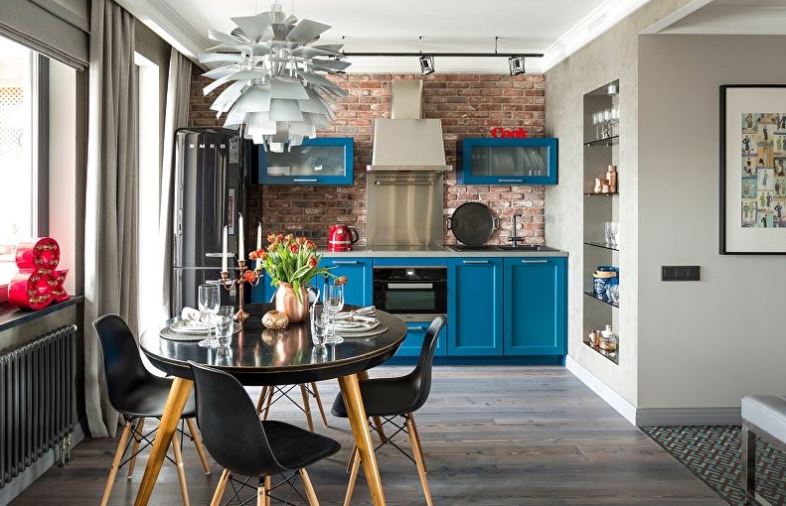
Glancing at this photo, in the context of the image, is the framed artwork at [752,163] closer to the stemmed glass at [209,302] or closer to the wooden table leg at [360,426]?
the wooden table leg at [360,426]

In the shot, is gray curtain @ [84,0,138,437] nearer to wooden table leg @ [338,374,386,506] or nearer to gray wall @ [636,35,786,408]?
wooden table leg @ [338,374,386,506]

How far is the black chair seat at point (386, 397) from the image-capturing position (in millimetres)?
2941

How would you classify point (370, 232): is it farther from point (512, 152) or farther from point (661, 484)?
point (661, 484)

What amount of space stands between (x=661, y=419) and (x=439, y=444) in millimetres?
1467

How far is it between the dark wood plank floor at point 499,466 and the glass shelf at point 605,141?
1.89m

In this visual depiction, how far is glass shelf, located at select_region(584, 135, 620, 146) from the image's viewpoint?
467 centimetres

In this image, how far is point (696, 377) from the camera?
4109 mm

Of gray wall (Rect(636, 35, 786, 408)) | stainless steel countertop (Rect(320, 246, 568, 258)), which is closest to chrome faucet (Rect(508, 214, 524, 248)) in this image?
stainless steel countertop (Rect(320, 246, 568, 258))

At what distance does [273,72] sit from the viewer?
2.65 m

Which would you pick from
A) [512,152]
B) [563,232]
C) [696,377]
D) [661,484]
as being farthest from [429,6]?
[661,484]

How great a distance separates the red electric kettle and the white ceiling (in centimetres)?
159

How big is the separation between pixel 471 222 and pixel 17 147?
3.93m

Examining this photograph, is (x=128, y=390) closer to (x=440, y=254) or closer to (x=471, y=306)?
(x=440, y=254)

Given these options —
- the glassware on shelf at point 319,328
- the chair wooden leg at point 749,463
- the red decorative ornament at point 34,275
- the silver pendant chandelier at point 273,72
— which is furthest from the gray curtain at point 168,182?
the chair wooden leg at point 749,463
